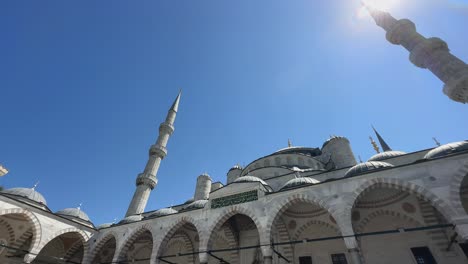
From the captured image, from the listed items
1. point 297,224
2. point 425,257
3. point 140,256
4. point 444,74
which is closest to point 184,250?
point 140,256

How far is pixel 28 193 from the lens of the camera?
18312mm

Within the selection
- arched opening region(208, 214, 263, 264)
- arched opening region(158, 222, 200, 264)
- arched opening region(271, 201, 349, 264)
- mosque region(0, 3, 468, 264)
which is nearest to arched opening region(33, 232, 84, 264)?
mosque region(0, 3, 468, 264)

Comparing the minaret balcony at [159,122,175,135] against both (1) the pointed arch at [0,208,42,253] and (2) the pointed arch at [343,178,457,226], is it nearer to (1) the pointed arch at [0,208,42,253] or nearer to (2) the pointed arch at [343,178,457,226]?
(1) the pointed arch at [0,208,42,253]

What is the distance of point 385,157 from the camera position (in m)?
14.2


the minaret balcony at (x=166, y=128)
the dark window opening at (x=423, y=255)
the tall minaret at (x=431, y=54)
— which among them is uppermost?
the minaret balcony at (x=166, y=128)

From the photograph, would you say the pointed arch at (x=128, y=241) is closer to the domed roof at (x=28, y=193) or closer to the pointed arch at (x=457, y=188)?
the domed roof at (x=28, y=193)

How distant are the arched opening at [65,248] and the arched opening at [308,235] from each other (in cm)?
1368

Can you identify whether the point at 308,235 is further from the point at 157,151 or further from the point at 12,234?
the point at 12,234

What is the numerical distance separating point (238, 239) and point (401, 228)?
8.29 m

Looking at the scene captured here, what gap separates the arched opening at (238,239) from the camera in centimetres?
1261

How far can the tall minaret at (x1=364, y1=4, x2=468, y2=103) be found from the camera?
1002 centimetres

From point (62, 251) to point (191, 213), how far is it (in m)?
12.2

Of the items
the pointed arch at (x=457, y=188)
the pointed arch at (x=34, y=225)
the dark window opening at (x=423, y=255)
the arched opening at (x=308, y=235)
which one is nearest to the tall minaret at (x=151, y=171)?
the pointed arch at (x=34, y=225)

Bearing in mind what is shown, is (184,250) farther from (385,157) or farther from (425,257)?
(385,157)
